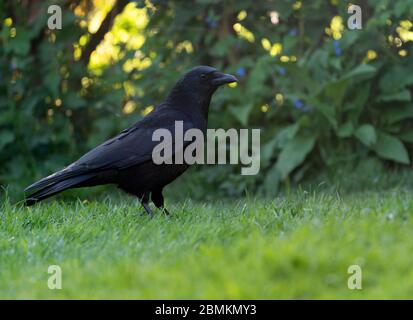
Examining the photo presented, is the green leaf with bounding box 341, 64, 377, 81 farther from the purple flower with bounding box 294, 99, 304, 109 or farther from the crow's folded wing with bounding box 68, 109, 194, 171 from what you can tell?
the crow's folded wing with bounding box 68, 109, 194, 171

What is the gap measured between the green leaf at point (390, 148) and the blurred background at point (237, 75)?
10 millimetres

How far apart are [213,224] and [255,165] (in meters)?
3.51

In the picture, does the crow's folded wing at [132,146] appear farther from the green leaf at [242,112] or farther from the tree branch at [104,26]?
the tree branch at [104,26]

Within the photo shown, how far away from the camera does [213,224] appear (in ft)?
15.4

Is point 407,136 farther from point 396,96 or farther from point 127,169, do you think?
point 127,169

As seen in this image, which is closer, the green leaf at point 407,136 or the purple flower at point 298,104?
the green leaf at point 407,136

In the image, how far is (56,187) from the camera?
5.48 m

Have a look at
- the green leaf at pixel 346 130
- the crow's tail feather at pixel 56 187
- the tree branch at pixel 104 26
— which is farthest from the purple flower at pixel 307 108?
the crow's tail feather at pixel 56 187

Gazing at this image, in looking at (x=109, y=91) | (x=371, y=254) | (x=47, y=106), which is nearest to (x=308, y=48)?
(x=109, y=91)

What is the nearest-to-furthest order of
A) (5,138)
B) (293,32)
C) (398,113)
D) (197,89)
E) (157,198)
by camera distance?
(157,198), (197,89), (398,113), (5,138), (293,32)

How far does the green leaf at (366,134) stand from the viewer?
7633mm

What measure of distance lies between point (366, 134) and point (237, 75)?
5.02 feet

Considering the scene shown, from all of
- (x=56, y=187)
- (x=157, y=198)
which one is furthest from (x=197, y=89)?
(x=56, y=187)

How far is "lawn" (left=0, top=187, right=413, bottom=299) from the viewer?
346 centimetres
